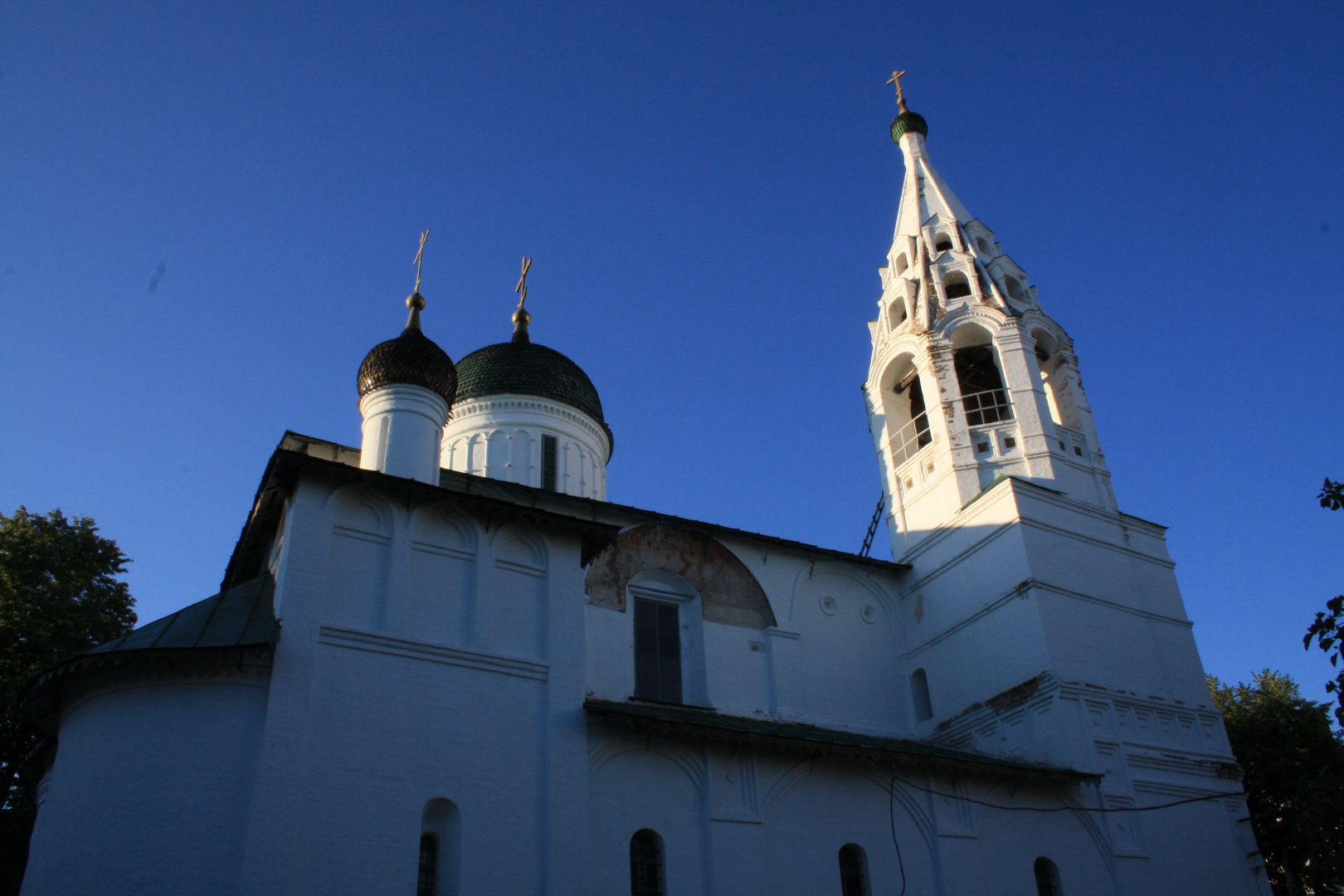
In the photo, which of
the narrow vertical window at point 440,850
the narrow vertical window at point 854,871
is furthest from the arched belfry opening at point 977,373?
the narrow vertical window at point 440,850

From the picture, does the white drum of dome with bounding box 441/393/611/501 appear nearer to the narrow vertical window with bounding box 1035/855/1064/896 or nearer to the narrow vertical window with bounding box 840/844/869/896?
the narrow vertical window with bounding box 840/844/869/896

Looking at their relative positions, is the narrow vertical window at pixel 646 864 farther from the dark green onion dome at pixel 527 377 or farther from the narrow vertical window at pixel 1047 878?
the dark green onion dome at pixel 527 377

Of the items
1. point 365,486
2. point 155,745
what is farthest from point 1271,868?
point 155,745

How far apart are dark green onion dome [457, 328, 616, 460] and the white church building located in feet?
0.36

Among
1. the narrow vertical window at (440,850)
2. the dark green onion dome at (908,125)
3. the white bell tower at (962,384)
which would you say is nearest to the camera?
the narrow vertical window at (440,850)

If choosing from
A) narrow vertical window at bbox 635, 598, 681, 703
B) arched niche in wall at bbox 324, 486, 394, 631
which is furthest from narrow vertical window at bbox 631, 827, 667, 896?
arched niche in wall at bbox 324, 486, 394, 631

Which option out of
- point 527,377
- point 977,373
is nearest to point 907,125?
point 977,373

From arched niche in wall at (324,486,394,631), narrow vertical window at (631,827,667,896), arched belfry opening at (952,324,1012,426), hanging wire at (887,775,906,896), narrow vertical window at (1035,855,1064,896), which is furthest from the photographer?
arched belfry opening at (952,324,1012,426)

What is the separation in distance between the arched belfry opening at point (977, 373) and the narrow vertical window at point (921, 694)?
4615 mm

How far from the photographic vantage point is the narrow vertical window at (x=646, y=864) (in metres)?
11.8

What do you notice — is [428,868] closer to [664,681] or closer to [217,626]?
[217,626]

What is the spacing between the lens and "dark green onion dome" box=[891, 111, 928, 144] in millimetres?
24500

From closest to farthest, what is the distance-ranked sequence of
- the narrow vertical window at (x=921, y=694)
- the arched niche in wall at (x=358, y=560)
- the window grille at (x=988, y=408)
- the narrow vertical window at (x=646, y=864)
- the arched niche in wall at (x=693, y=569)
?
the arched niche in wall at (x=358, y=560) → the narrow vertical window at (x=646, y=864) → the arched niche in wall at (x=693, y=569) → the narrow vertical window at (x=921, y=694) → the window grille at (x=988, y=408)

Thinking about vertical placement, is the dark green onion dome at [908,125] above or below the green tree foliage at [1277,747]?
above
